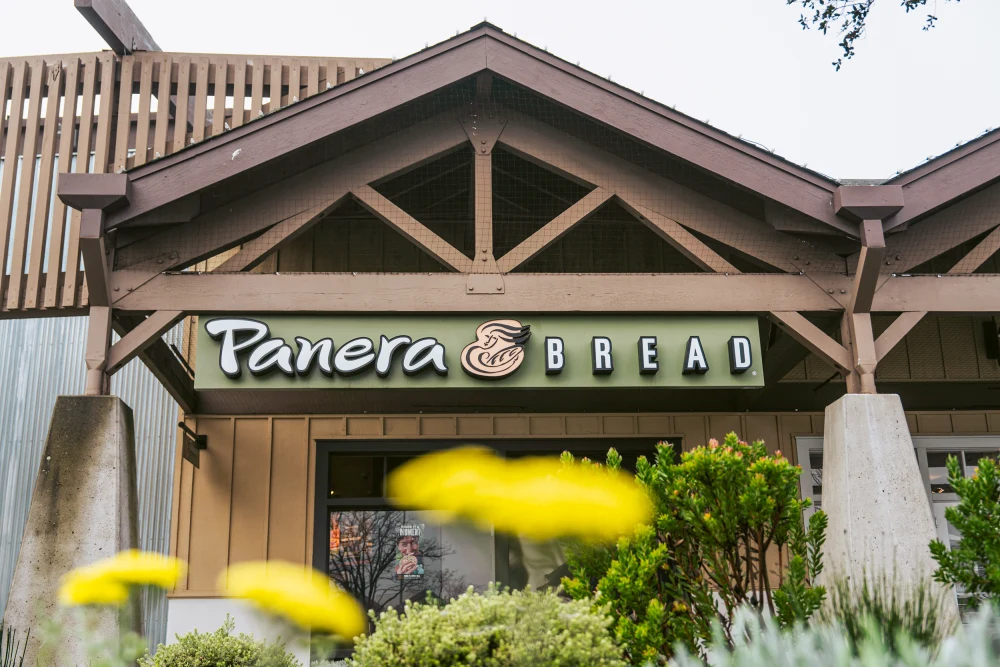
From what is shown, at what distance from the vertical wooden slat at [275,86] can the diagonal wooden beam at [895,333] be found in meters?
5.61

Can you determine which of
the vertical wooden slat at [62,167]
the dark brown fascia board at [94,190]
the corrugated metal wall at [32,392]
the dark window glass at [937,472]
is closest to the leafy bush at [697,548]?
the dark brown fascia board at [94,190]

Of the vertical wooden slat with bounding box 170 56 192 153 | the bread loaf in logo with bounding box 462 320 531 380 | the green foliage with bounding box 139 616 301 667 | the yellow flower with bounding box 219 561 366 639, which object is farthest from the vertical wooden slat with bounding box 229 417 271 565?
the bread loaf in logo with bounding box 462 320 531 380

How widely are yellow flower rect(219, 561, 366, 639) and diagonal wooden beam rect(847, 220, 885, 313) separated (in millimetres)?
4983

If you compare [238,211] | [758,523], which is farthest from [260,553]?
[758,523]

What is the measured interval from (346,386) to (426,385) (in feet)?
1.81

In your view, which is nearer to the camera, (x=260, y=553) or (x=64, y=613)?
(x=64, y=613)

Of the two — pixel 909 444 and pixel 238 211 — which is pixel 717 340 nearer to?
pixel 909 444

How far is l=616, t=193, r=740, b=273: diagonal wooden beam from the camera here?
682cm

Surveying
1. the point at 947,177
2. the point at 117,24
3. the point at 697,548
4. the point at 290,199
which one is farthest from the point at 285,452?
the point at 947,177

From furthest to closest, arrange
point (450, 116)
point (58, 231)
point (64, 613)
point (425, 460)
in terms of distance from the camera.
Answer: point (425, 460)
point (58, 231)
point (450, 116)
point (64, 613)

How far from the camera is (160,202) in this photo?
6344 millimetres

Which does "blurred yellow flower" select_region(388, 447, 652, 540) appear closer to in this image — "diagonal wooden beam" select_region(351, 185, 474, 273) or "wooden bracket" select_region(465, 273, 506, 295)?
"wooden bracket" select_region(465, 273, 506, 295)

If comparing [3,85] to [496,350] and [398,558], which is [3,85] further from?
[398,558]

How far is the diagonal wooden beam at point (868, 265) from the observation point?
6355 mm
